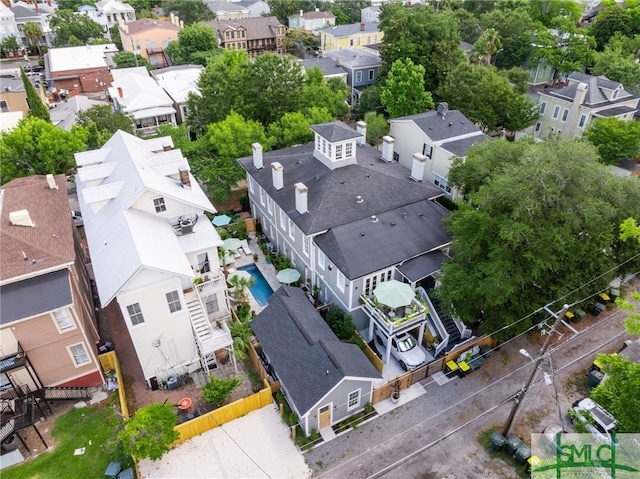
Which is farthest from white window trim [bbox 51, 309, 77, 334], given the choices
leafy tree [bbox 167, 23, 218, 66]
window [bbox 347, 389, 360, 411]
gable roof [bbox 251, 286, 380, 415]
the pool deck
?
leafy tree [bbox 167, 23, 218, 66]

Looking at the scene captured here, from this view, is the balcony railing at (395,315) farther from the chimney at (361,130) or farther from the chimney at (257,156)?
the chimney at (361,130)

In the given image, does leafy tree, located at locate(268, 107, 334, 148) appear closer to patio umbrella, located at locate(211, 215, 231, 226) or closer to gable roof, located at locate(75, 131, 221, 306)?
patio umbrella, located at locate(211, 215, 231, 226)

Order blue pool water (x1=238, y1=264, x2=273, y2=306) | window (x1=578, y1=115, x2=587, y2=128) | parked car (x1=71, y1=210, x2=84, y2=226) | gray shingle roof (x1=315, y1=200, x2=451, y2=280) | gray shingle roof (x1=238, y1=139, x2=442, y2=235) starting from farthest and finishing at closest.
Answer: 1. window (x1=578, y1=115, x2=587, y2=128)
2. parked car (x1=71, y1=210, x2=84, y2=226)
3. blue pool water (x1=238, y1=264, x2=273, y2=306)
4. gray shingle roof (x1=238, y1=139, x2=442, y2=235)
5. gray shingle roof (x1=315, y1=200, x2=451, y2=280)

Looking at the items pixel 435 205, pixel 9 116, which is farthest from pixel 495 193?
pixel 9 116

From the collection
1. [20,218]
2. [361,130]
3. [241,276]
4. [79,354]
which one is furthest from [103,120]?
[79,354]

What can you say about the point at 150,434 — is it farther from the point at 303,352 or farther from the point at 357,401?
the point at 357,401

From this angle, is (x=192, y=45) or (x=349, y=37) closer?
(x=192, y=45)

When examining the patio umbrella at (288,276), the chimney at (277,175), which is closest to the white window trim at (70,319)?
the patio umbrella at (288,276)
